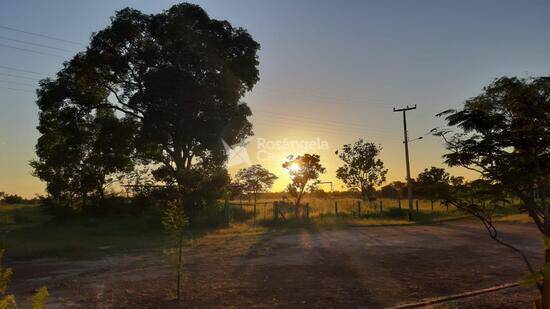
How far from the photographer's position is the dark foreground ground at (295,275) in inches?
342

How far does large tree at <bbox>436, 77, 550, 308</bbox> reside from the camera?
6676 mm

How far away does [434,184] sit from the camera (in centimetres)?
793

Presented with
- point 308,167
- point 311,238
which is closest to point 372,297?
point 311,238

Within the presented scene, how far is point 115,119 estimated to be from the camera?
31.2 metres

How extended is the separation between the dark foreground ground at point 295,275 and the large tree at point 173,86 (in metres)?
13.4

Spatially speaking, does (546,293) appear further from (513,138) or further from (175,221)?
(175,221)

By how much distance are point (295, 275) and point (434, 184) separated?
479cm

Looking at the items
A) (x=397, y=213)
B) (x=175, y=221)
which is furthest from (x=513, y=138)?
(x=397, y=213)

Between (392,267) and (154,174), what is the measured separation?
22.5m

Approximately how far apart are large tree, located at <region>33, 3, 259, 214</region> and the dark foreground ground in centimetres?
1336

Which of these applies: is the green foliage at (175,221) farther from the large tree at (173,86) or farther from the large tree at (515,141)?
the large tree at (173,86)

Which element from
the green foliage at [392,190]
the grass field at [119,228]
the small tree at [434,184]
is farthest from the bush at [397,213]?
the green foliage at [392,190]

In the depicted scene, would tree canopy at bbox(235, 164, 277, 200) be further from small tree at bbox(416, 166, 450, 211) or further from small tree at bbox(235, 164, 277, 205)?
small tree at bbox(416, 166, 450, 211)

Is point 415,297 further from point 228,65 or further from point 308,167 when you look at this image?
point 308,167
